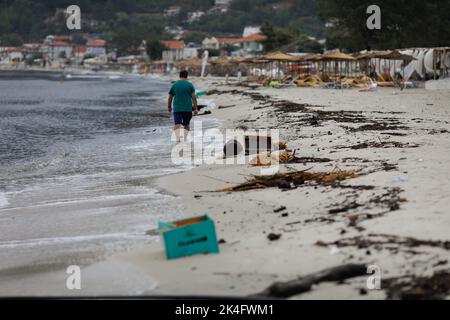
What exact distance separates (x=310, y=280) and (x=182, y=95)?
1081 cm

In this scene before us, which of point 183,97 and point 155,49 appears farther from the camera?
point 155,49

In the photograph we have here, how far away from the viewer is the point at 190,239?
20.5ft

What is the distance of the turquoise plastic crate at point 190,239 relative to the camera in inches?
245

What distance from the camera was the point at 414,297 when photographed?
4.84m

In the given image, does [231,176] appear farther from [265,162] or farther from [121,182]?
[121,182]

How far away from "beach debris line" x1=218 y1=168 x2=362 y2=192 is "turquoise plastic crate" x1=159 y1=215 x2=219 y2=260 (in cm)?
320

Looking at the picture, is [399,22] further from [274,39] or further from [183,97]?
[183,97]

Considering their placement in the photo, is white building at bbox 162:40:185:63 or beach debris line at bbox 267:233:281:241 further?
white building at bbox 162:40:185:63

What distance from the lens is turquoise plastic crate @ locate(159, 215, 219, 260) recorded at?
6.23 meters

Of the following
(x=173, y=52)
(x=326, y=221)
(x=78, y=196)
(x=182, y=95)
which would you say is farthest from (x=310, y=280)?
(x=173, y=52)

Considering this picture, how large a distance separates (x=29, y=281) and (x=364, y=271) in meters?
3.00

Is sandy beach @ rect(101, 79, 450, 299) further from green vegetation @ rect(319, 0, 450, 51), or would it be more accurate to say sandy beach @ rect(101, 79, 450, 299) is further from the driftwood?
green vegetation @ rect(319, 0, 450, 51)

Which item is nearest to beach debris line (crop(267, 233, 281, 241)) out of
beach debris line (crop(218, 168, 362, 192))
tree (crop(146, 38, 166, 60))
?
A: beach debris line (crop(218, 168, 362, 192))

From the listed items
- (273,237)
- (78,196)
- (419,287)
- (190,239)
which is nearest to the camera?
(419,287)
